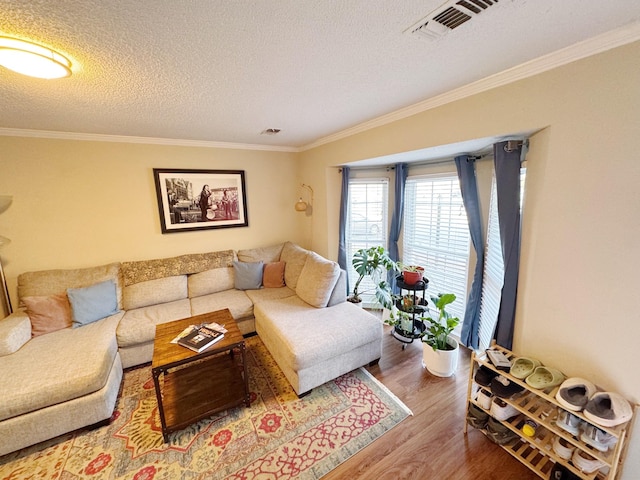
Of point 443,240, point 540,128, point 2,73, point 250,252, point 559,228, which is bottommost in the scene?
point 250,252

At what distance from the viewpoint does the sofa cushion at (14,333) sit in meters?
1.99

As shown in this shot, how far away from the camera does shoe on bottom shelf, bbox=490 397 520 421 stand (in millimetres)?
1606

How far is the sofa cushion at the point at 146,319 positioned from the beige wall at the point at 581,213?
3.10 m

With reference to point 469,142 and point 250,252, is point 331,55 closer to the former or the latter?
point 469,142

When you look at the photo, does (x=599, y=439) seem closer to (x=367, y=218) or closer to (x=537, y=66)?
(x=537, y=66)

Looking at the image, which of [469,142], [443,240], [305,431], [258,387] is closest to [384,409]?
[305,431]

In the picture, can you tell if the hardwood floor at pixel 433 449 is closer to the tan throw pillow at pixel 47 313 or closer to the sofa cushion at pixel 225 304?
the sofa cushion at pixel 225 304

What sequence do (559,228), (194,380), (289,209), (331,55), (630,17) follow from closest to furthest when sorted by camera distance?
(630,17)
(331,55)
(559,228)
(194,380)
(289,209)

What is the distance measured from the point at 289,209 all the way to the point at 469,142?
9.10 ft

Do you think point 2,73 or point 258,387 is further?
point 258,387

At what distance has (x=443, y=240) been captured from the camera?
2.89 metres

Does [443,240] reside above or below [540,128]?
below

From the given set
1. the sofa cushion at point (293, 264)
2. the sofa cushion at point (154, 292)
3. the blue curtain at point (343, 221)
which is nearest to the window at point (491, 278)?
the blue curtain at point (343, 221)

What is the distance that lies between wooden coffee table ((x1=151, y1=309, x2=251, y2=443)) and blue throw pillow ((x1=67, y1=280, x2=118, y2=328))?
2.77 ft
